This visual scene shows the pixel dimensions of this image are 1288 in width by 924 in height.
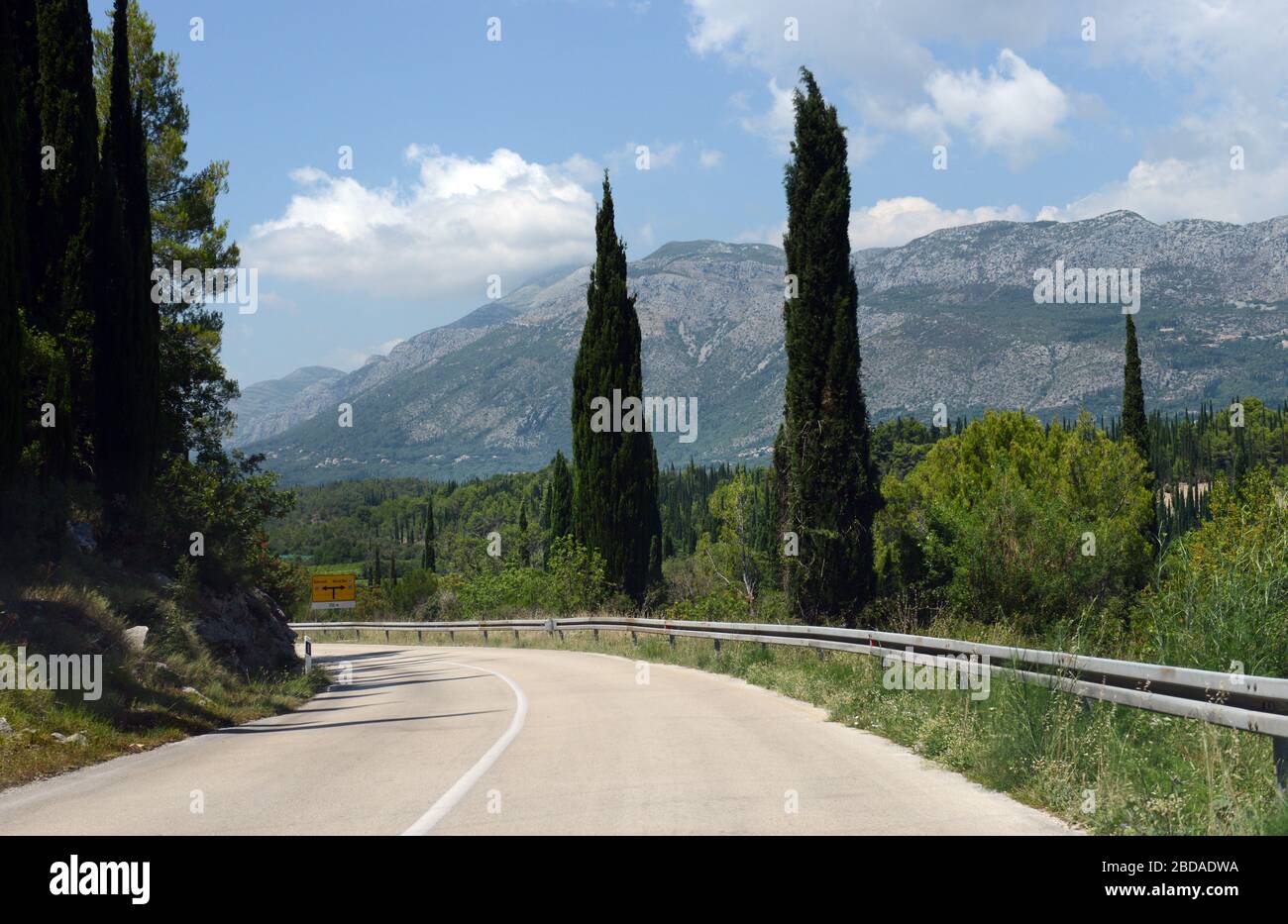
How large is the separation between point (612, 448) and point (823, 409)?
15382 mm

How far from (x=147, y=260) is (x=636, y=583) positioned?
75.7ft

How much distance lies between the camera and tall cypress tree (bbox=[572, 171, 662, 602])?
41.7 metres

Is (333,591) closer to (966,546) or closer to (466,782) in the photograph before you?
(966,546)

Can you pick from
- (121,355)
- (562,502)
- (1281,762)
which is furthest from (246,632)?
(562,502)

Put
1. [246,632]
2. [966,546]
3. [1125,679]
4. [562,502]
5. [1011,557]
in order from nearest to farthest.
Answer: [1125,679], [246,632], [1011,557], [966,546], [562,502]

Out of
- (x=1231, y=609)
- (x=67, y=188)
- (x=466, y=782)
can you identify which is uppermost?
(x=67, y=188)

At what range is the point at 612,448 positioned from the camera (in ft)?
138

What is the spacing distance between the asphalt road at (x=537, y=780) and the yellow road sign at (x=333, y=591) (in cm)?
2267

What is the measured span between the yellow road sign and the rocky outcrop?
36.1 ft

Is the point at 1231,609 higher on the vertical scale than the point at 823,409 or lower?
lower

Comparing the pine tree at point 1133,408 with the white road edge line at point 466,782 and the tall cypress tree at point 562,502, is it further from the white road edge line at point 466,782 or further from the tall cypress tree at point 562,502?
the white road edge line at point 466,782

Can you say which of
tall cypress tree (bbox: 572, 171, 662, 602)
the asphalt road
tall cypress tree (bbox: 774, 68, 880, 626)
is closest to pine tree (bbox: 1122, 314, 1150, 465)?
tall cypress tree (bbox: 572, 171, 662, 602)

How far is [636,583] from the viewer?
41.9 metres
